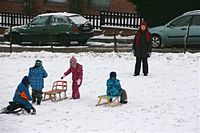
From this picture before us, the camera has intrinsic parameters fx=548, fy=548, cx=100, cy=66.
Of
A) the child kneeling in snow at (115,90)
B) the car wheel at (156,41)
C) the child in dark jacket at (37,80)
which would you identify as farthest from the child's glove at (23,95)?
the car wheel at (156,41)

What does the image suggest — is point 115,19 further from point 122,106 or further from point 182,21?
point 122,106

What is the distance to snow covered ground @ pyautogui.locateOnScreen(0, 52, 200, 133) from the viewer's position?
37.6ft

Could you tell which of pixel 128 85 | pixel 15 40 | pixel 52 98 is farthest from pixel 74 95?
pixel 15 40

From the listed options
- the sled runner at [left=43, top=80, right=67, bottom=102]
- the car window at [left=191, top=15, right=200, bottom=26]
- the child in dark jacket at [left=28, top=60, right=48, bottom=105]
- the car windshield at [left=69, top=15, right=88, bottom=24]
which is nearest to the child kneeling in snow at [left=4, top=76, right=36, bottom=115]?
the child in dark jacket at [left=28, top=60, right=48, bottom=105]

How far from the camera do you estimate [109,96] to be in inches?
540

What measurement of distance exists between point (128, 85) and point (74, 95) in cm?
233

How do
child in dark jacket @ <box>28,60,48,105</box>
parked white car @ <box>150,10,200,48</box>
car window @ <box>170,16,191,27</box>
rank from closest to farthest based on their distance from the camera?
child in dark jacket @ <box>28,60,48,105</box>, parked white car @ <box>150,10,200,48</box>, car window @ <box>170,16,191,27</box>

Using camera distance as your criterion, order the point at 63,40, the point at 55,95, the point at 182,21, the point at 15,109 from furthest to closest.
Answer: the point at 63,40 → the point at 182,21 → the point at 55,95 → the point at 15,109

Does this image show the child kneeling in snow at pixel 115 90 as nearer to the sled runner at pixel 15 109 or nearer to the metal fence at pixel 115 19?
the sled runner at pixel 15 109

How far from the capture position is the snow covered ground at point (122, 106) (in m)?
11.5

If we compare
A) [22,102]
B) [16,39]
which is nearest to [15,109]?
[22,102]

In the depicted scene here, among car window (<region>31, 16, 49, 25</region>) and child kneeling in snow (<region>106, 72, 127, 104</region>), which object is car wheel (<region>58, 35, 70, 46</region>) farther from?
child kneeling in snow (<region>106, 72, 127, 104</region>)

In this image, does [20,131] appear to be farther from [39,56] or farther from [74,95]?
[39,56]

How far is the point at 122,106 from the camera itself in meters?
13.5
